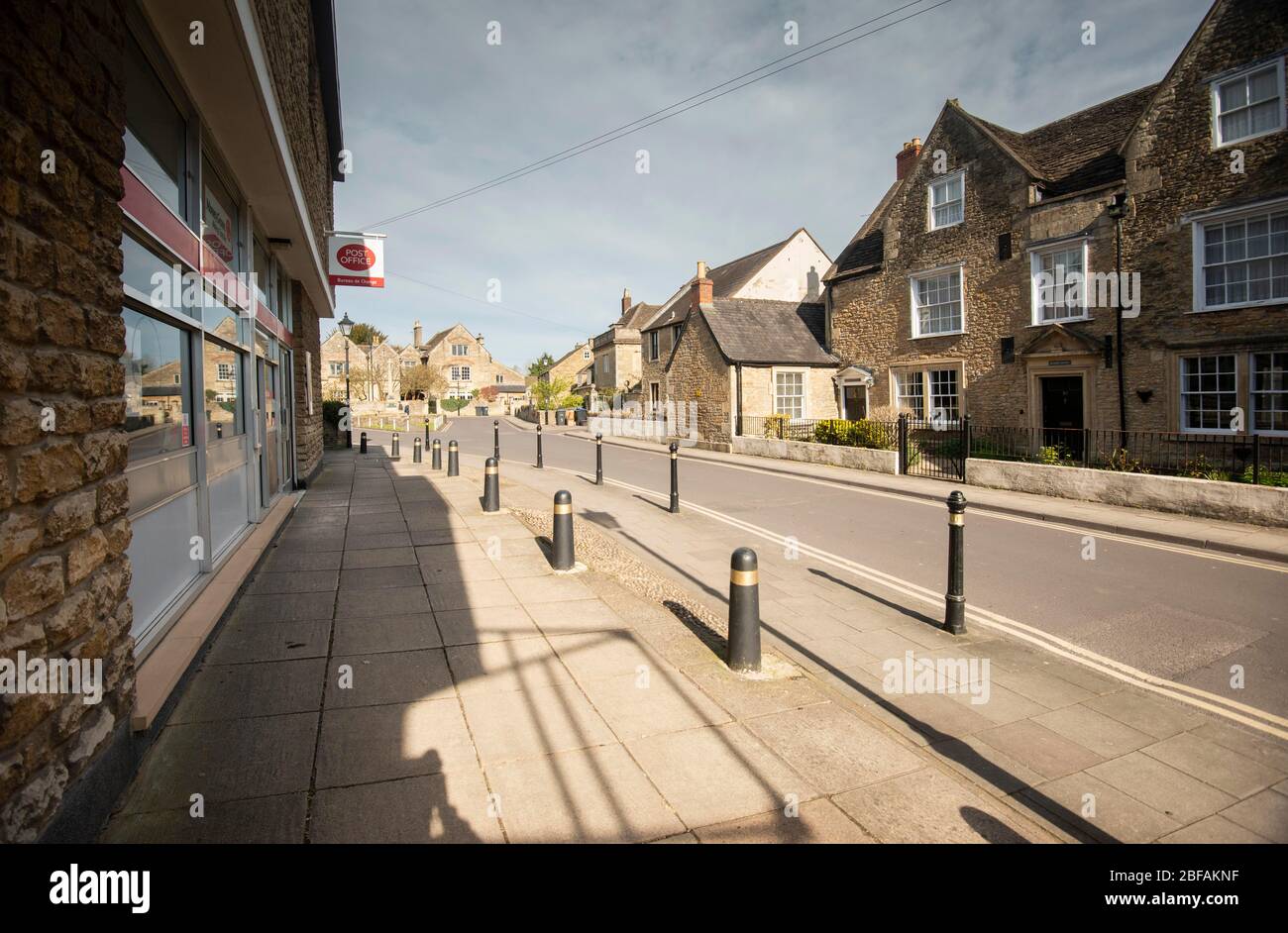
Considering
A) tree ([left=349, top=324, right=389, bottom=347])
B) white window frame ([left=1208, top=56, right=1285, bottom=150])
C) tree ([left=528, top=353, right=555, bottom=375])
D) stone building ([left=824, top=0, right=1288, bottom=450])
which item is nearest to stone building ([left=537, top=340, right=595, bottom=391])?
tree ([left=528, top=353, right=555, bottom=375])

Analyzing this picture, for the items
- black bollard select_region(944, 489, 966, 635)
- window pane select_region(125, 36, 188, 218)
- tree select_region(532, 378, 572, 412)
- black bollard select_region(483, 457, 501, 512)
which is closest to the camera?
window pane select_region(125, 36, 188, 218)

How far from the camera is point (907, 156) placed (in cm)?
2673

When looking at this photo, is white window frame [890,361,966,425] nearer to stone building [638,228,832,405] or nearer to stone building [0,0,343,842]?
stone building [638,228,832,405]

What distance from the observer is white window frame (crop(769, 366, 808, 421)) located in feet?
86.9

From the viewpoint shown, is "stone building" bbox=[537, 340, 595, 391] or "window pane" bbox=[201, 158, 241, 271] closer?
"window pane" bbox=[201, 158, 241, 271]

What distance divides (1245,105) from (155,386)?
19833 mm

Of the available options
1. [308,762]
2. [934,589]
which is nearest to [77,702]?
[308,762]

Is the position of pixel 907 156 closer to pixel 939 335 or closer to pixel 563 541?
pixel 939 335

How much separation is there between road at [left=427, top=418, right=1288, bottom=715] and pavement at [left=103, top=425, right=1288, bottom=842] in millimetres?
769

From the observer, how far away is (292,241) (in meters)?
10.4

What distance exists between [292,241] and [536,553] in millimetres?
6536

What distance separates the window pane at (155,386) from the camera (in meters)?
4.23

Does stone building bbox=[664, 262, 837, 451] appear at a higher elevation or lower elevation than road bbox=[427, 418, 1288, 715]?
higher
